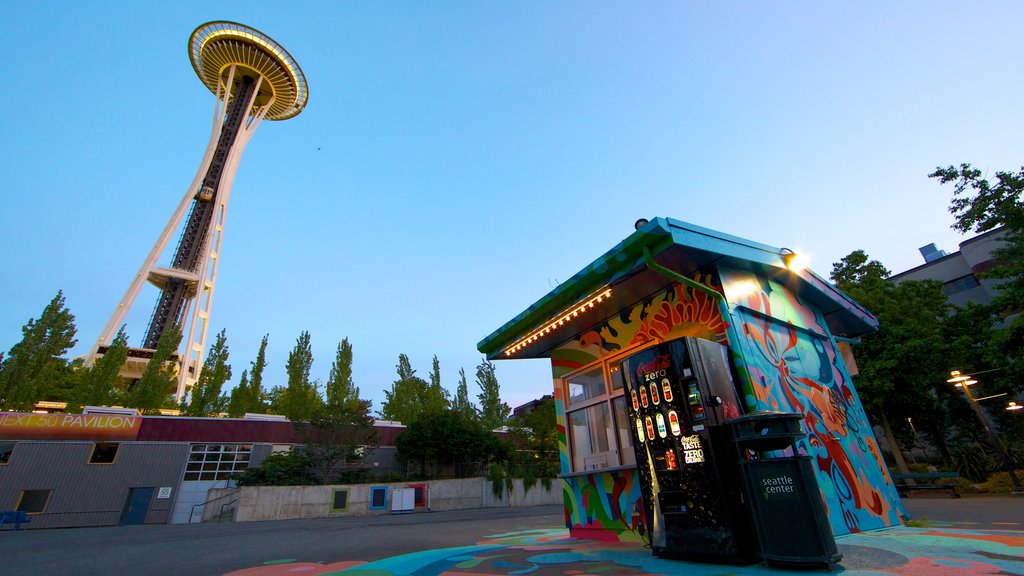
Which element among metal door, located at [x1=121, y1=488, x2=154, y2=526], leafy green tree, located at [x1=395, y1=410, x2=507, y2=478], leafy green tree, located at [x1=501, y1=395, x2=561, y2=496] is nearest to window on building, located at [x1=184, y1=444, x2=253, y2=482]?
metal door, located at [x1=121, y1=488, x2=154, y2=526]

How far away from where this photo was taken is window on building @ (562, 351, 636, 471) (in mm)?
7141

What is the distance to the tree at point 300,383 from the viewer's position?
30.4 meters

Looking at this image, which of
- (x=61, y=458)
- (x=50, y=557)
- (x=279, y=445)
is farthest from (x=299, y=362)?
(x=50, y=557)

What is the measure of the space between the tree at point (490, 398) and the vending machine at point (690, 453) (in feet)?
106

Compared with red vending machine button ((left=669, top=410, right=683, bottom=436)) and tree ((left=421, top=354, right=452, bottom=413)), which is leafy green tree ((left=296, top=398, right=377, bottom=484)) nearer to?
tree ((left=421, top=354, right=452, bottom=413))

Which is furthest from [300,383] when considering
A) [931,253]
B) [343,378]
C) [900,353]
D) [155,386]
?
[931,253]

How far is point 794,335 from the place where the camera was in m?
6.53

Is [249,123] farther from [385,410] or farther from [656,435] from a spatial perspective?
[656,435]

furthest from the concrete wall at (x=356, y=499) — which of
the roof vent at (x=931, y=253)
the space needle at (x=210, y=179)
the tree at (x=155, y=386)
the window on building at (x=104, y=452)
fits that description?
the roof vent at (x=931, y=253)

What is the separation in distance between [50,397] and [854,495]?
136 feet

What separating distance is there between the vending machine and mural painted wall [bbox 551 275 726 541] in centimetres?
114

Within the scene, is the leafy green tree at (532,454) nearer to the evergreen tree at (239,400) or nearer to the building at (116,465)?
the building at (116,465)

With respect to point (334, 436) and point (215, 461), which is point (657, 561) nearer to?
point (334, 436)

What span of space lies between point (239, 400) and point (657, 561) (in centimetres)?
3712
